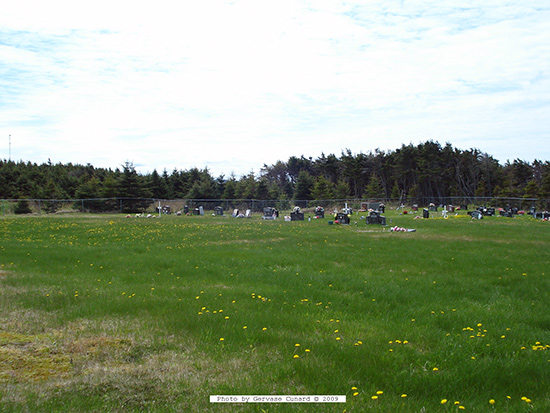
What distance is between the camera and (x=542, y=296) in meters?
8.06

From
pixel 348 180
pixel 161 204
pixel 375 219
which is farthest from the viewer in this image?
pixel 348 180

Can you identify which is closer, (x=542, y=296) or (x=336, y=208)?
(x=542, y=296)

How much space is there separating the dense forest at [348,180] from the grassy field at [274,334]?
47019 mm

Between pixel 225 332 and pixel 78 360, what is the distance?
6.54 feet

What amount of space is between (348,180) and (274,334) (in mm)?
81835

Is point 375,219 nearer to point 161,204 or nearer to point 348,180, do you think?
point 161,204

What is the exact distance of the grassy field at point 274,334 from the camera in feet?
13.2

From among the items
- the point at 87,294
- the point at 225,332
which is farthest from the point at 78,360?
the point at 87,294

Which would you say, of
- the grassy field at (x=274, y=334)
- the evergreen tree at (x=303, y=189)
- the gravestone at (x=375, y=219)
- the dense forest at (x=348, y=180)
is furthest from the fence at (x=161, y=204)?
the grassy field at (x=274, y=334)

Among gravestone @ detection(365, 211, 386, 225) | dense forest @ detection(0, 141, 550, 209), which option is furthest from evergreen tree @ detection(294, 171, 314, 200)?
gravestone @ detection(365, 211, 386, 225)

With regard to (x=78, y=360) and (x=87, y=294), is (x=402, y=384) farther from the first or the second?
(x=87, y=294)

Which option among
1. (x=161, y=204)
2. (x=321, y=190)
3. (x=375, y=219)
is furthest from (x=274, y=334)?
(x=321, y=190)

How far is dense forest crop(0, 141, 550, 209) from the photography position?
59.2 m

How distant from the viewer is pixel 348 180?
85.4m
